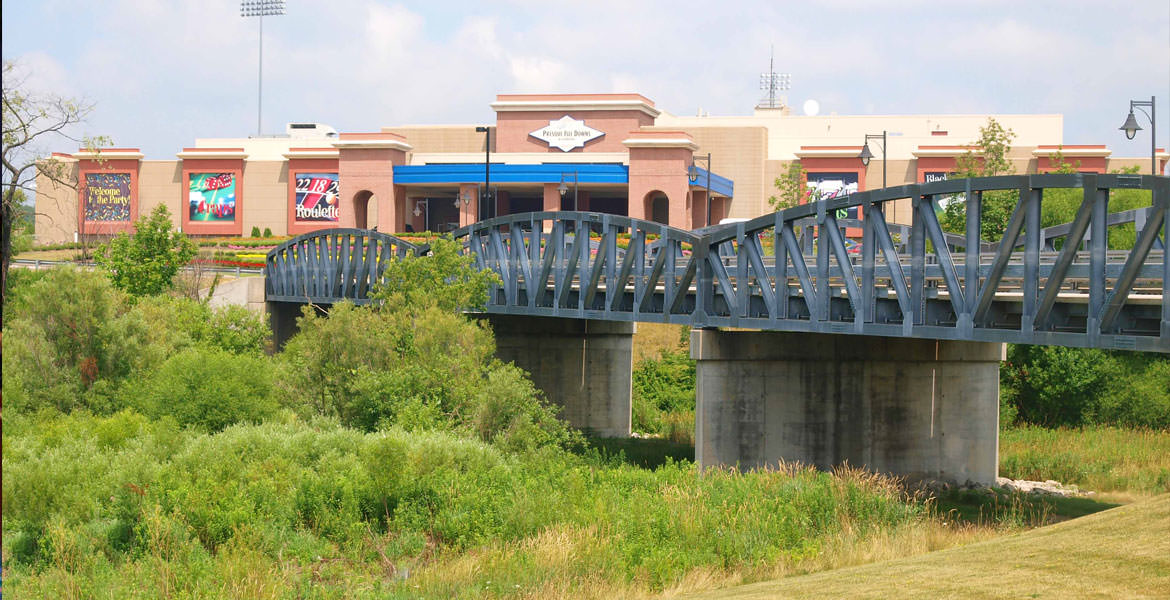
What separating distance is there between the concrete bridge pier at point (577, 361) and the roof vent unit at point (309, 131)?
64073mm

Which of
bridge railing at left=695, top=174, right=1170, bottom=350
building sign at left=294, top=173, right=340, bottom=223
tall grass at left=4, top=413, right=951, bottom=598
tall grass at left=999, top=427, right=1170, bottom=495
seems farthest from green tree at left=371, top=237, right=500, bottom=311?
building sign at left=294, top=173, right=340, bottom=223

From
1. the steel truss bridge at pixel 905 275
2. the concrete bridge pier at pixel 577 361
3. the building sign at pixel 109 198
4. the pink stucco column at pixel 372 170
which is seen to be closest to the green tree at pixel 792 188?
the concrete bridge pier at pixel 577 361

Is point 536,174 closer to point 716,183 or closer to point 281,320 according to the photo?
point 716,183

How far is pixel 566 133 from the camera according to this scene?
277 ft

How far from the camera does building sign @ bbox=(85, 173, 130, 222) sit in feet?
295

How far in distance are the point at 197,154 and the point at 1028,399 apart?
2555 inches

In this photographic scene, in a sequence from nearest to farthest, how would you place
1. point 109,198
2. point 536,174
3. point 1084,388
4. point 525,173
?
1. point 1084,388
2. point 536,174
3. point 525,173
4. point 109,198

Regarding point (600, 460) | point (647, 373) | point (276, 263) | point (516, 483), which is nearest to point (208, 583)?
point (516, 483)

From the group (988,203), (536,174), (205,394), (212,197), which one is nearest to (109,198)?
(212,197)

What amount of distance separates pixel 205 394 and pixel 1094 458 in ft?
84.3

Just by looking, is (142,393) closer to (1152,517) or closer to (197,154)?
(1152,517)

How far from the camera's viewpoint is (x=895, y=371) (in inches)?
1192

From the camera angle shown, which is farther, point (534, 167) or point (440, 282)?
point (534, 167)

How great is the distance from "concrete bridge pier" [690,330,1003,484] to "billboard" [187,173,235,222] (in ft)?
219
